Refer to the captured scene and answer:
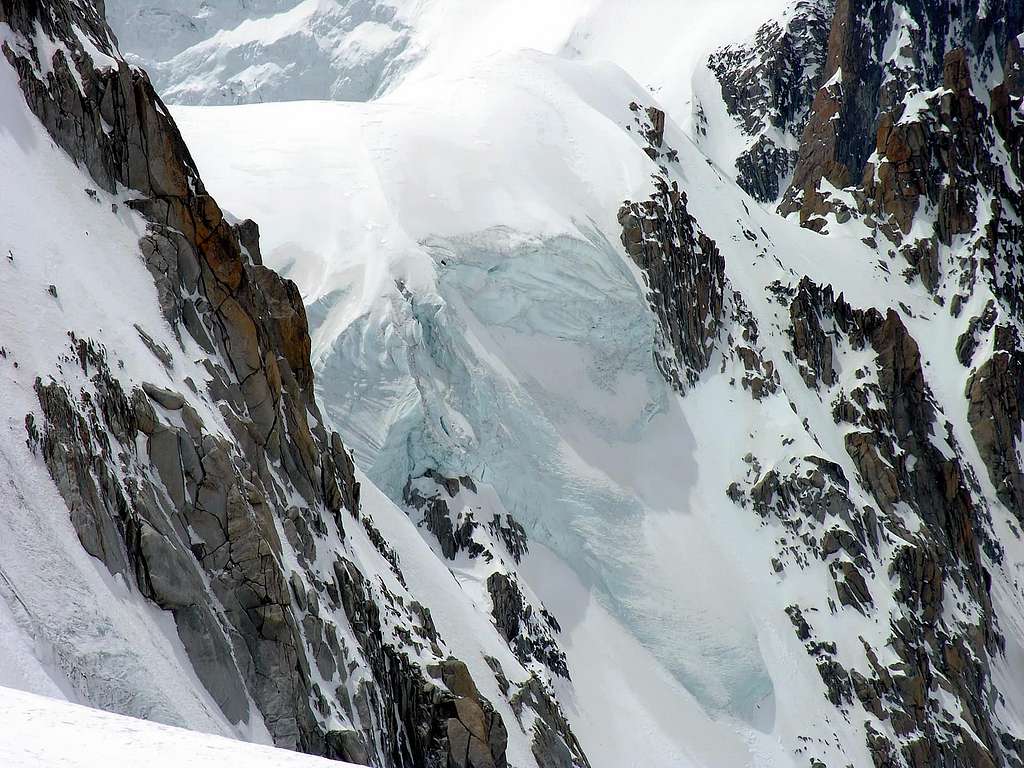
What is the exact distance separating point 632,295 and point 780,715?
18.3m

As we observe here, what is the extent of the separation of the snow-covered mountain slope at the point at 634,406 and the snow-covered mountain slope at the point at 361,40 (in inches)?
2240

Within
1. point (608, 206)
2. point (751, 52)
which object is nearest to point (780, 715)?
point (608, 206)

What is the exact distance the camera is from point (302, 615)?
20062mm

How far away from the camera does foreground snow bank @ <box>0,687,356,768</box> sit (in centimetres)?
733

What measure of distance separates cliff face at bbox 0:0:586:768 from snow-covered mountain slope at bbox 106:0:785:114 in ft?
305

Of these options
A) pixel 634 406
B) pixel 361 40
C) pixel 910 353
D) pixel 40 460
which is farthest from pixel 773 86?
pixel 40 460

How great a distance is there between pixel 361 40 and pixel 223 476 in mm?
107549

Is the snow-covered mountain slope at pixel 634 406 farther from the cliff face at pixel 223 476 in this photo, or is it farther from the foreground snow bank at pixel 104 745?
the foreground snow bank at pixel 104 745

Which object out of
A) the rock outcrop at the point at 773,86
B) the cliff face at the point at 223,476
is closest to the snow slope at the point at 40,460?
the cliff face at the point at 223,476

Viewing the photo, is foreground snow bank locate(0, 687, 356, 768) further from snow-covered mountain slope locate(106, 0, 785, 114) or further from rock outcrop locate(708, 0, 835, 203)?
snow-covered mountain slope locate(106, 0, 785, 114)

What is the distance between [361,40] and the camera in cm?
11856

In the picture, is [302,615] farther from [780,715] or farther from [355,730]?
[780,715]

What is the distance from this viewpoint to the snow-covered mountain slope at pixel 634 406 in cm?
4119

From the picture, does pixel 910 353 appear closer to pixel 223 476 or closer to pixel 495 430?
pixel 495 430
